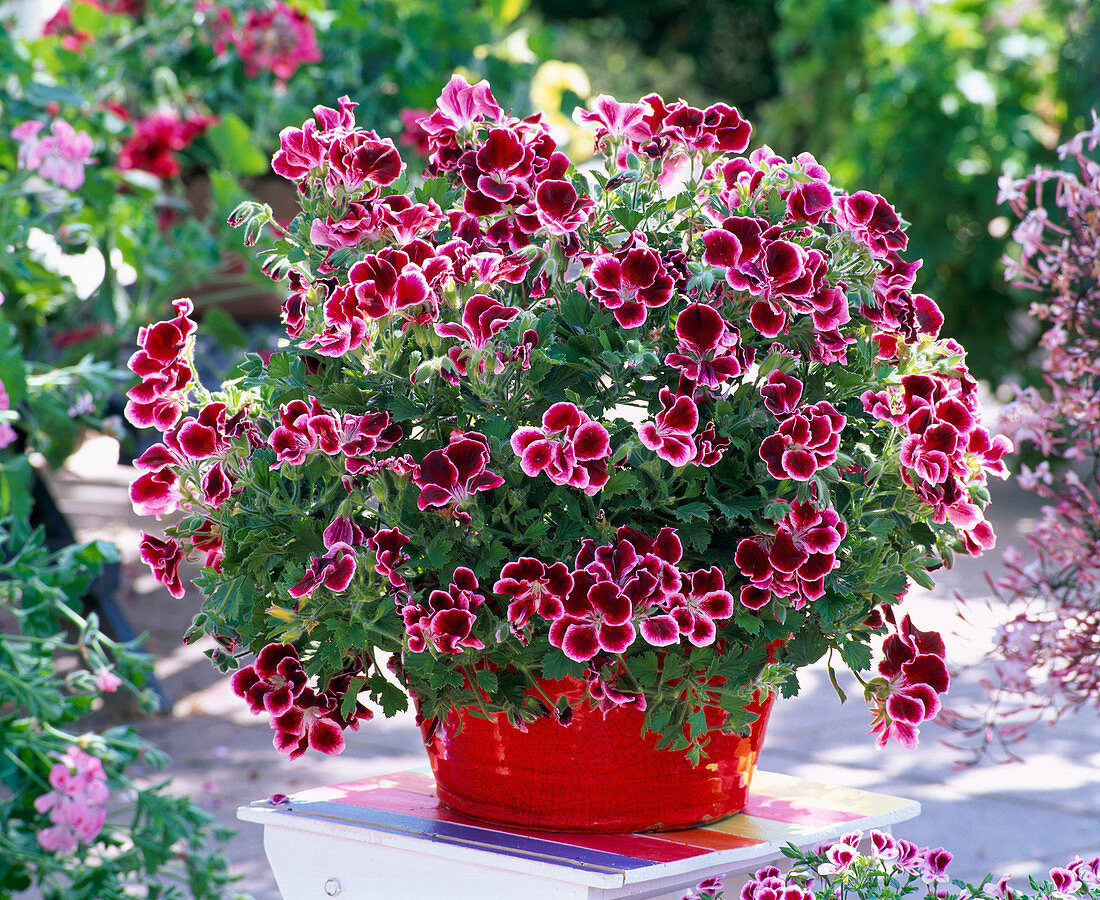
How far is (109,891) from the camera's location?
85.4 inches

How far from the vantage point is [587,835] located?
4.49 ft

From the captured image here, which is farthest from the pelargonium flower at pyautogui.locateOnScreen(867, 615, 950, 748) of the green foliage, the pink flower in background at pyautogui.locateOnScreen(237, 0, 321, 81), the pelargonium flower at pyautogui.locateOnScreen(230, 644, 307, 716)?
the pink flower in background at pyautogui.locateOnScreen(237, 0, 321, 81)

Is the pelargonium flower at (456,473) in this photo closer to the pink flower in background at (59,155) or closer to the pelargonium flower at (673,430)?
the pelargonium flower at (673,430)

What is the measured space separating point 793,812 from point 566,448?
611mm

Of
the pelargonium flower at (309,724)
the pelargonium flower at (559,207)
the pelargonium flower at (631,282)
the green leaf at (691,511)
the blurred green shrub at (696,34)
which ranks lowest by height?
the pelargonium flower at (309,724)

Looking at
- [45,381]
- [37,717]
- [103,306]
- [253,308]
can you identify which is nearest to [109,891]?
[37,717]

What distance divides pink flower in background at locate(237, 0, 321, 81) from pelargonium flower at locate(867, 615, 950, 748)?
124 inches

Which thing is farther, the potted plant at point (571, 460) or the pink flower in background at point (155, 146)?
the pink flower in background at point (155, 146)

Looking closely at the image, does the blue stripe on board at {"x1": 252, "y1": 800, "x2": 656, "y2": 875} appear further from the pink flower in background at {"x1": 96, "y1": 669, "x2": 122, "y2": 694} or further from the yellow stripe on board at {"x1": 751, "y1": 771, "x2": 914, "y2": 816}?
the pink flower in background at {"x1": 96, "y1": 669, "x2": 122, "y2": 694}

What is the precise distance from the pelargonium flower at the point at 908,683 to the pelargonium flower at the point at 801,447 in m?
0.22

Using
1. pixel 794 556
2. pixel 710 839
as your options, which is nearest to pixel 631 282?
pixel 794 556

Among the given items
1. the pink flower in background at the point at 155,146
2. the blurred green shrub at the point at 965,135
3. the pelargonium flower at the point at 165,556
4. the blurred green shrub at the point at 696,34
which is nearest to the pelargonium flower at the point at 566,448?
the pelargonium flower at the point at 165,556

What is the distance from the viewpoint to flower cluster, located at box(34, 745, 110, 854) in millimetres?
2043

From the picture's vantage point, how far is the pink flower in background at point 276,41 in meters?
3.89
